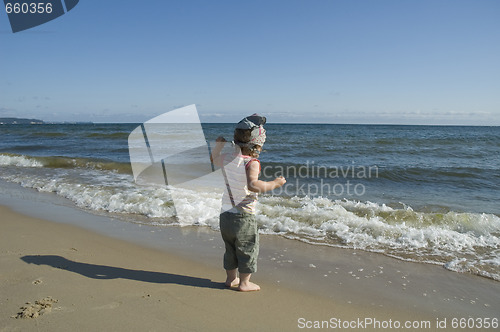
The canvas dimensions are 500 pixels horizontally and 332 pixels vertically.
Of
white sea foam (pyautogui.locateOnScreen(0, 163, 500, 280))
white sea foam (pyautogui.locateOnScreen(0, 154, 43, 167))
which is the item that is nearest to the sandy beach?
white sea foam (pyautogui.locateOnScreen(0, 163, 500, 280))

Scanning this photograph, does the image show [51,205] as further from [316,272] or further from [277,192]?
[316,272]

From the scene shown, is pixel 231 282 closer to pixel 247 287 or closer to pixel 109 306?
pixel 247 287

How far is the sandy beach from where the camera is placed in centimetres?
264

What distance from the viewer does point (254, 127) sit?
120 inches

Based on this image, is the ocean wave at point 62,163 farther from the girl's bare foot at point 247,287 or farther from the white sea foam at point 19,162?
the girl's bare foot at point 247,287

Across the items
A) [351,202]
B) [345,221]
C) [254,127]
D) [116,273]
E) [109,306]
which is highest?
[254,127]

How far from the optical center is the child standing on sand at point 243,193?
3057 millimetres

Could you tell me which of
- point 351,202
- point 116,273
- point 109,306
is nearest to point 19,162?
point 116,273

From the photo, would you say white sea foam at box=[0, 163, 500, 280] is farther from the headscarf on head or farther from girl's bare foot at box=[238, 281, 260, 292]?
the headscarf on head

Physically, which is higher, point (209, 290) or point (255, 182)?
point (255, 182)

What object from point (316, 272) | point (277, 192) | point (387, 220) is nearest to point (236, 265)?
point (316, 272)

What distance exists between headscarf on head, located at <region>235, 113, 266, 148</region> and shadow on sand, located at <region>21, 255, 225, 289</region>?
1.43 meters

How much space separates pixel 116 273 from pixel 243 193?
5.38ft

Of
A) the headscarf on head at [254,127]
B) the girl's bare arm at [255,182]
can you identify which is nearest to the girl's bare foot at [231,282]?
the girl's bare arm at [255,182]
